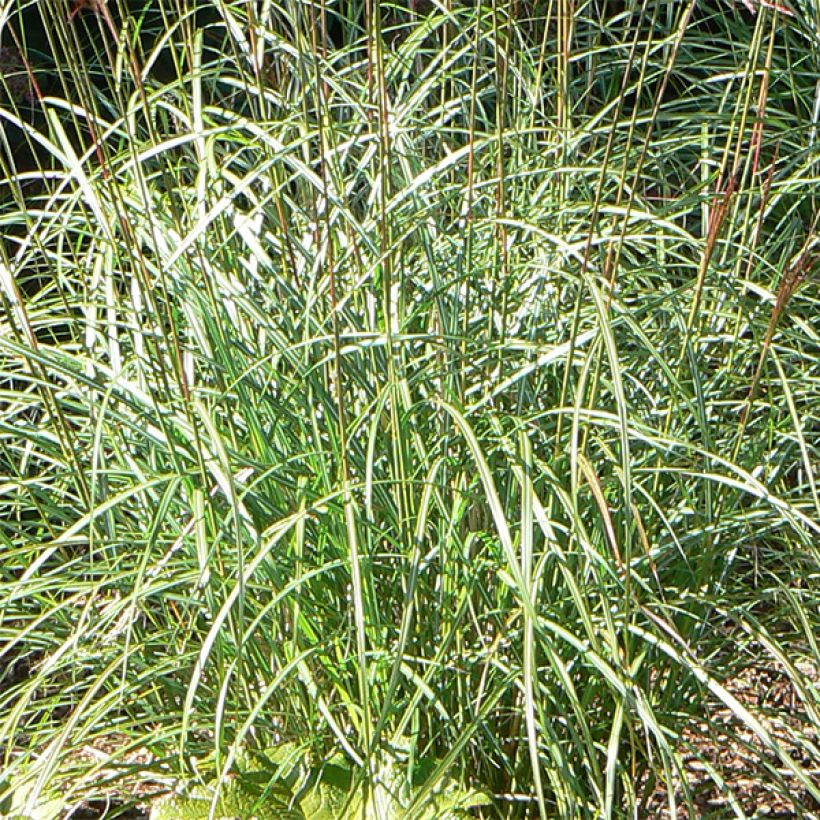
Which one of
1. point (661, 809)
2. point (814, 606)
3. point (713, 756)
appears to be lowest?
point (713, 756)

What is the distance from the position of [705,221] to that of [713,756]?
1116 mm

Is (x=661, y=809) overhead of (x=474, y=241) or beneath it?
beneath

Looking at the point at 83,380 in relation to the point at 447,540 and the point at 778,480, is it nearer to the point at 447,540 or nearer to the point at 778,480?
the point at 447,540

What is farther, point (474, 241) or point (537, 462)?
point (474, 241)

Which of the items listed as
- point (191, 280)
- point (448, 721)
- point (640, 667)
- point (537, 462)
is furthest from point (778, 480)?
point (191, 280)

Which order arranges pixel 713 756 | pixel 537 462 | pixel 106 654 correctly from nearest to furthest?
1. pixel 537 462
2. pixel 106 654
3. pixel 713 756

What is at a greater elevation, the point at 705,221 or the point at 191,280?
the point at 191,280

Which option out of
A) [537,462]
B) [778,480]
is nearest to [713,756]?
[778,480]

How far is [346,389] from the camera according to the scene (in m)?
2.24

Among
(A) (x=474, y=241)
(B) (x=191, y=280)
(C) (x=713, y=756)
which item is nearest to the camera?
(B) (x=191, y=280)

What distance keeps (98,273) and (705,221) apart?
4.13 ft

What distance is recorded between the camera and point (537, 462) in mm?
1853

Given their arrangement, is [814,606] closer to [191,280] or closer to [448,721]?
[448,721]

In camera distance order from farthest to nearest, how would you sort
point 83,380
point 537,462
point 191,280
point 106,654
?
point 191,280 → point 106,654 → point 83,380 → point 537,462
